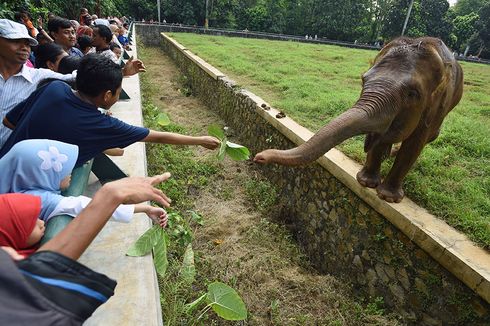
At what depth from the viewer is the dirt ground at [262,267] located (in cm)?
353

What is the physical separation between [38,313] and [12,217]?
0.92 metres

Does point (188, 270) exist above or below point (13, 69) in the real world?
below

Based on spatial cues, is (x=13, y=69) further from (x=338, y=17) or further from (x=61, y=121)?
(x=338, y=17)

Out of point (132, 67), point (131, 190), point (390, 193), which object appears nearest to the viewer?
point (131, 190)

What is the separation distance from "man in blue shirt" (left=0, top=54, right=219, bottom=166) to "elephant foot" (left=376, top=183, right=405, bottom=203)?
258 cm

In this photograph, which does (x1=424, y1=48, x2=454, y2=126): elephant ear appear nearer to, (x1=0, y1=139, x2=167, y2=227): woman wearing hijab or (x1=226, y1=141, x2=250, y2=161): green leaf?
(x1=226, y1=141, x2=250, y2=161): green leaf

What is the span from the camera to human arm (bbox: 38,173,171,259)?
1249 mm

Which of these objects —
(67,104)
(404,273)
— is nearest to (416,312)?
(404,273)

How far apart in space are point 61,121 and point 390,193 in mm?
3092

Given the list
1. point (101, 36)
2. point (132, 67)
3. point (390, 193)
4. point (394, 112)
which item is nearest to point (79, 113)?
point (132, 67)

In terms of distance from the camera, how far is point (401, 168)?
3.43 metres

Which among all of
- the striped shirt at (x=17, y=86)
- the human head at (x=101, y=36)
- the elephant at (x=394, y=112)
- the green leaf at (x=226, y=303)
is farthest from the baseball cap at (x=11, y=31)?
the human head at (x=101, y=36)

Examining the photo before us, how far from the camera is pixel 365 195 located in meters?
3.67

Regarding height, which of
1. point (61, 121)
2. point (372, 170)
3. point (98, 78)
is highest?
point (98, 78)
